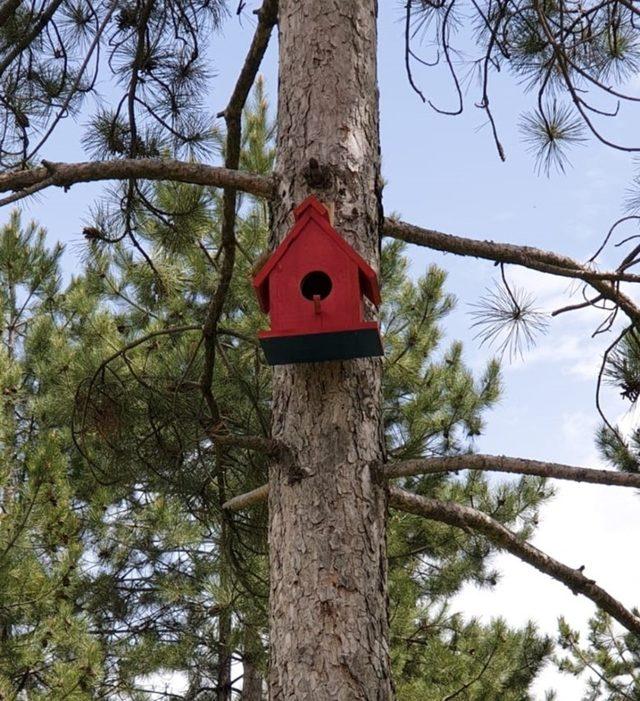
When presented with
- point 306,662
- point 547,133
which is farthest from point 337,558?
point 547,133

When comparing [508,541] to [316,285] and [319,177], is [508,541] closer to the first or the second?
[316,285]

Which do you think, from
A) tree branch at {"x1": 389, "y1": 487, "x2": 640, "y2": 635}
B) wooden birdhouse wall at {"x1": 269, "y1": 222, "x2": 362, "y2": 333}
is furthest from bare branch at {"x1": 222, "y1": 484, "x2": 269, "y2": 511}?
wooden birdhouse wall at {"x1": 269, "y1": 222, "x2": 362, "y2": 333}

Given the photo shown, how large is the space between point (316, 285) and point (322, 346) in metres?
0.18

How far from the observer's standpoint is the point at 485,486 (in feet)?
28.6

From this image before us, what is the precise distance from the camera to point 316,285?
95.5 inches

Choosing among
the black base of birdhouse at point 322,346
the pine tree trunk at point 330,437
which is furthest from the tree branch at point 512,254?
the black base of birdhouse at point 322,346

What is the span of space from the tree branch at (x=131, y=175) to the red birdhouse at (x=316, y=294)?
0.95 ft

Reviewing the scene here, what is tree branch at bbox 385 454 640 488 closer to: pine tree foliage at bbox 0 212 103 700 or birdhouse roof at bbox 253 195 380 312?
birdhouse roof at bbox 253 195 380 312

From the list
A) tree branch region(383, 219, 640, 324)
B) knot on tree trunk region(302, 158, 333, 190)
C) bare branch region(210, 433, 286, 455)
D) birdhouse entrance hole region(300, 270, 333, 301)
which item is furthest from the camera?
tree branch region(383, 219, 640, 324)

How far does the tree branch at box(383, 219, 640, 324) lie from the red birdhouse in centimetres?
40

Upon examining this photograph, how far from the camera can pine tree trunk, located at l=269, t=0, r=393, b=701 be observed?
2.14 metres

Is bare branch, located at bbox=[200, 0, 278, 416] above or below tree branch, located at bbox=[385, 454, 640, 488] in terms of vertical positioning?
above

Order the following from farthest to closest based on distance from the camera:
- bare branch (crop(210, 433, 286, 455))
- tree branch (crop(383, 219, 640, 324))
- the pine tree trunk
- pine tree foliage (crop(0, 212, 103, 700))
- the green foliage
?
the green foliage, pine tree foliage (crop(0, 212, 103, 700)), tree branch (crop(383, 219, 640, 324)), bare branch (crop(210, 433, 286, 455)), the pine tree trunk

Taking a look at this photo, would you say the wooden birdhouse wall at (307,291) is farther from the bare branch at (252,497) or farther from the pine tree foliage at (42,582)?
the pine tree foliage at (42,582)
